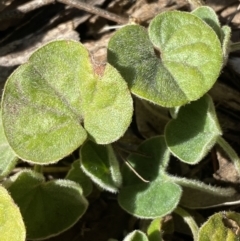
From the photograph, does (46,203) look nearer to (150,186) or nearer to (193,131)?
(150,186)

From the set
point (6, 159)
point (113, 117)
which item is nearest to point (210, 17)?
point (113, 117)

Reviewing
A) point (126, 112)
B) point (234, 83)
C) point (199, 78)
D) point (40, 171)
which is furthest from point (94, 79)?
point (234, 83)

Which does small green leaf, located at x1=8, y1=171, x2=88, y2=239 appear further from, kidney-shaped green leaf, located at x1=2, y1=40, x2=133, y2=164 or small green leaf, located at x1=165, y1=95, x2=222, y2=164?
small green leaf, located at x1=165, y1=95, x2=222, y2=164

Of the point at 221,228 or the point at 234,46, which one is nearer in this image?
the point at 221,228

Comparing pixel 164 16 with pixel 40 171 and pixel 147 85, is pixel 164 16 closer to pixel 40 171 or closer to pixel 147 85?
pixel 147 85

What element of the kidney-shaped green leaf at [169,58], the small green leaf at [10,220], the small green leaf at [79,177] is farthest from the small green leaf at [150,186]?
the small green leaf at [10,220]

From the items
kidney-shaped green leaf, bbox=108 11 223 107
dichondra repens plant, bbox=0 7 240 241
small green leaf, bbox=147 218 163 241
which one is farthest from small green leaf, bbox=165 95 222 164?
small green leaf, bbox=147 218 163 241
